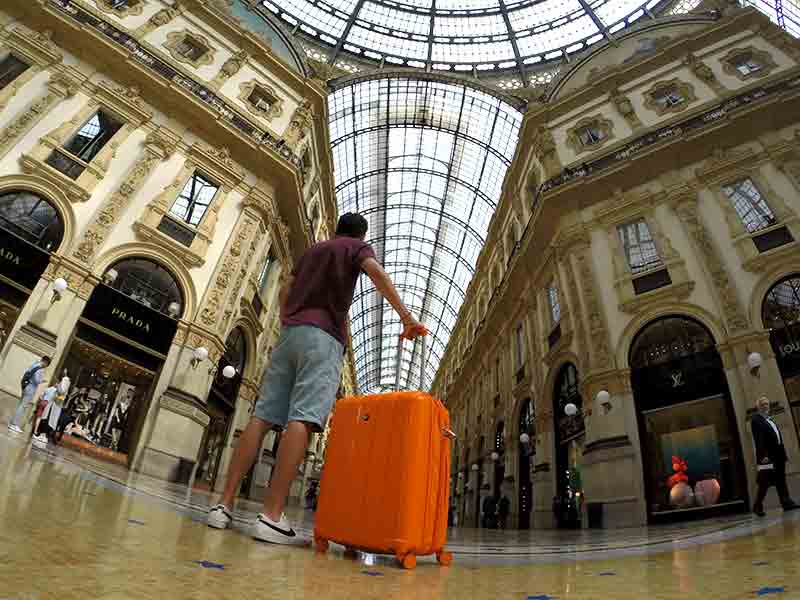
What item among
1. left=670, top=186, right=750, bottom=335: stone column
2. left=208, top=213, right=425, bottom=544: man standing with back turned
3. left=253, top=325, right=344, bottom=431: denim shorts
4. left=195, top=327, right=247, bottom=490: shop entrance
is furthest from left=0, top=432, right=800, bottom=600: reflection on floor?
left=195, top=327, right=247, bottom=490: shop entrance

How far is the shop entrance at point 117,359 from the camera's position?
10336 millimetres

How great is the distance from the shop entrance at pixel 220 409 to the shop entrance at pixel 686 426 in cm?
1083

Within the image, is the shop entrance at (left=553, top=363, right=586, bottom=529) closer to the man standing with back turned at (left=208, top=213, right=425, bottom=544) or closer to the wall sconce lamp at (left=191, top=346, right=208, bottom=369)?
the wall sconce lamp at (left=191, top=346, right=208, bottom=369)

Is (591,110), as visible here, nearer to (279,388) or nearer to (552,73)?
(552,73)

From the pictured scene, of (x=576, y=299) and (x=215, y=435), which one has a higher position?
(x=576, y=299)

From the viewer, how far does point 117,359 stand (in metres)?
10.8

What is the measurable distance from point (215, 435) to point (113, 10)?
13.7m

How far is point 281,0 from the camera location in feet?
66.7

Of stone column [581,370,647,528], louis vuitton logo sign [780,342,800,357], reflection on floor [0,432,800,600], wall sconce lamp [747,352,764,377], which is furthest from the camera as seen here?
stone column [581,370,647,528]

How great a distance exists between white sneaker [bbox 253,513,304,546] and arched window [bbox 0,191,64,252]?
37.2ft

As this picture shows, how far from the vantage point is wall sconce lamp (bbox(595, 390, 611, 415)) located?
398 inches

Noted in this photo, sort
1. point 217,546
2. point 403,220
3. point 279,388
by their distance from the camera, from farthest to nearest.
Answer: point 403,220, point 279,388, point 217,546

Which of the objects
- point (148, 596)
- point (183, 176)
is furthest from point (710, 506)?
point (183, 176)

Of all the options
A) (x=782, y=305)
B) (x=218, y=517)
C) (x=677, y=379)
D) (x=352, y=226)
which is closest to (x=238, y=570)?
(x=218, y=517)
